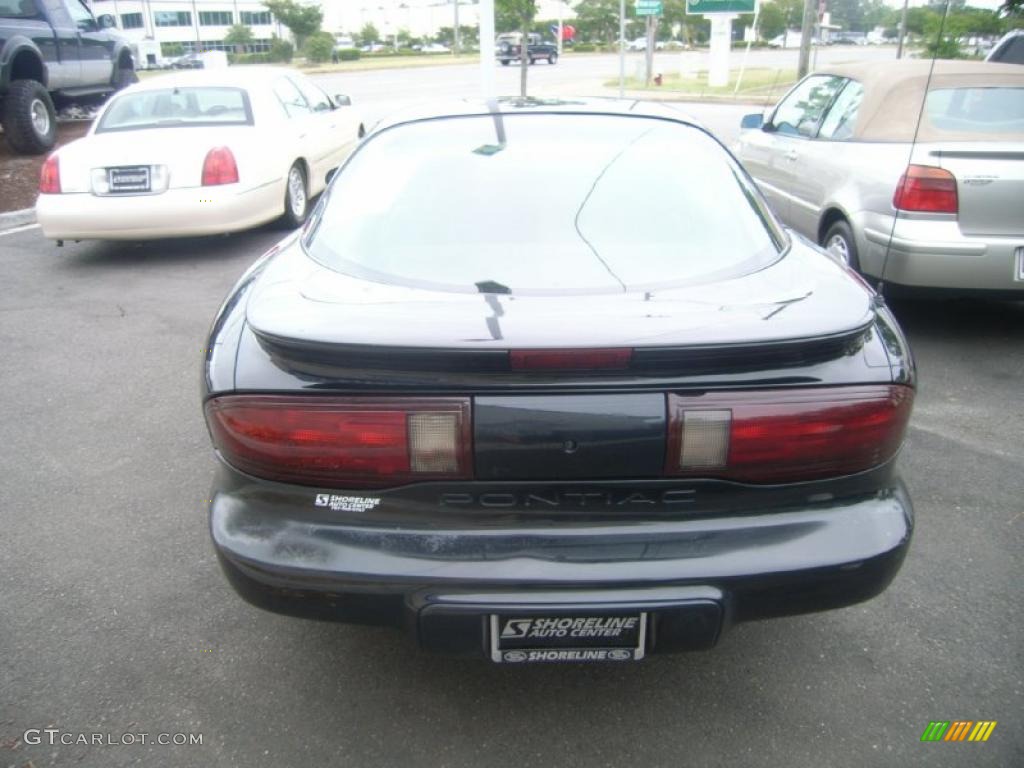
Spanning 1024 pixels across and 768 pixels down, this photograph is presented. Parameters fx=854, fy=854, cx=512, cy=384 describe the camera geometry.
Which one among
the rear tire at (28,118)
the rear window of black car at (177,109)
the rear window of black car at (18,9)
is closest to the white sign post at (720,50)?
the rear window of black car at (18,9)

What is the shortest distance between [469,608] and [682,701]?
0.80 metres

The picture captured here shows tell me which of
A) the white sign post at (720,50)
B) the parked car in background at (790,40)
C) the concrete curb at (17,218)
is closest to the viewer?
the concrete curb at (17,218)

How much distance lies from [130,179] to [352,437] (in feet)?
18.3

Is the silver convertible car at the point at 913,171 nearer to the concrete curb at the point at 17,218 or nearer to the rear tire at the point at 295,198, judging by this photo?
the rear tire at the point at 295,198

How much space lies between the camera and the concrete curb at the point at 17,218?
27.0ft

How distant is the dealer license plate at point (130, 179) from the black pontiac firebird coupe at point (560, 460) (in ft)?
16.8

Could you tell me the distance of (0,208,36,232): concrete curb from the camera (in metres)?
8.23

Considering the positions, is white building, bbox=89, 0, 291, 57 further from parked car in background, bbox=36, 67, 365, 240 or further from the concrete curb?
parked car in background, bbox=36, 67, 365, 240

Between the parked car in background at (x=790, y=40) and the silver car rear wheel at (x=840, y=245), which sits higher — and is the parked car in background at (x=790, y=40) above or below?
below

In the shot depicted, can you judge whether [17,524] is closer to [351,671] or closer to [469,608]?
[351,671]

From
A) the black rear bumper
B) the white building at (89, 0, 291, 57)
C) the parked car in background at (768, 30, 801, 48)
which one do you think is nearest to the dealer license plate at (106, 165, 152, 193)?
the black rear bumper

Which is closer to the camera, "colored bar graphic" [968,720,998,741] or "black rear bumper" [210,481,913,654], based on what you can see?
"black rear bumper" [210,481,913,654]

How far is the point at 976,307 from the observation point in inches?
227

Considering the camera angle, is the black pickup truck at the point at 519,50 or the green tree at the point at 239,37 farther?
the green tree at the point at 239,37
